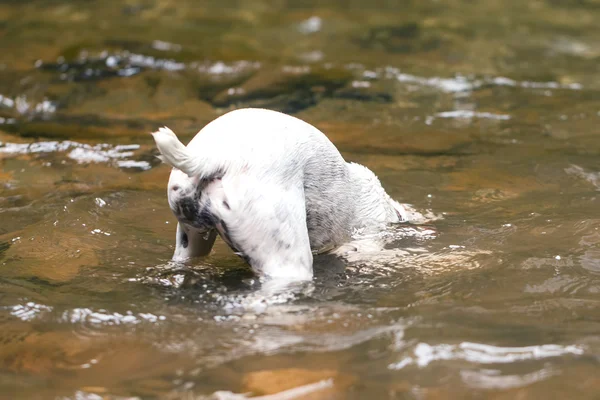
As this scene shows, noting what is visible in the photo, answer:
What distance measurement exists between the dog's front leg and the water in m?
0.10

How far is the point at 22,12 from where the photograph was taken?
40.2 feet

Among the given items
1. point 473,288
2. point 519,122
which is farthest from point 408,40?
point 473,288

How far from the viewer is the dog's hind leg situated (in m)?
3.56

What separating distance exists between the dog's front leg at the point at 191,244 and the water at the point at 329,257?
0.10 m

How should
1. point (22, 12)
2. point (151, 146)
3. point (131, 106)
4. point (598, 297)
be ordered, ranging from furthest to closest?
point (22, 12) < point (131, 106) < point (151, 146) < point (598, 297)

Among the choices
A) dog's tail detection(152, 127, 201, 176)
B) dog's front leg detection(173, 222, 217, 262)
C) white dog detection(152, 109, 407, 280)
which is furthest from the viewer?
dog's front leg detection(173, 222, 217, 262)

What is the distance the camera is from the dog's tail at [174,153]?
332cm

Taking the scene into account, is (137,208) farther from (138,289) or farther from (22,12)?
(22,12)

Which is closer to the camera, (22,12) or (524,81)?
(524,81)

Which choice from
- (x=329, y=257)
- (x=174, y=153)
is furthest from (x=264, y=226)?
(x=329, y=257)

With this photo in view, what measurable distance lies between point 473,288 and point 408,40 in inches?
284

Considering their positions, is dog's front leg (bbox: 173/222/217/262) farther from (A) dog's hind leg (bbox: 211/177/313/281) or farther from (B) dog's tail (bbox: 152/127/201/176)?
(B) dog's tail (bbox: 152/127/201/176)

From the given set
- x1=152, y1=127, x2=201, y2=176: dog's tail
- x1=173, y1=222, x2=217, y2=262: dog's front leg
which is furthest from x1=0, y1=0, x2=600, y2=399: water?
x1=152, y1=127, x2=201, y2=176: dog's tail

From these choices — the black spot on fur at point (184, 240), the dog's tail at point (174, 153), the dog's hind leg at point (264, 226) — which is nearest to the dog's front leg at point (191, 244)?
the black spot on fur at point (184, 240)
